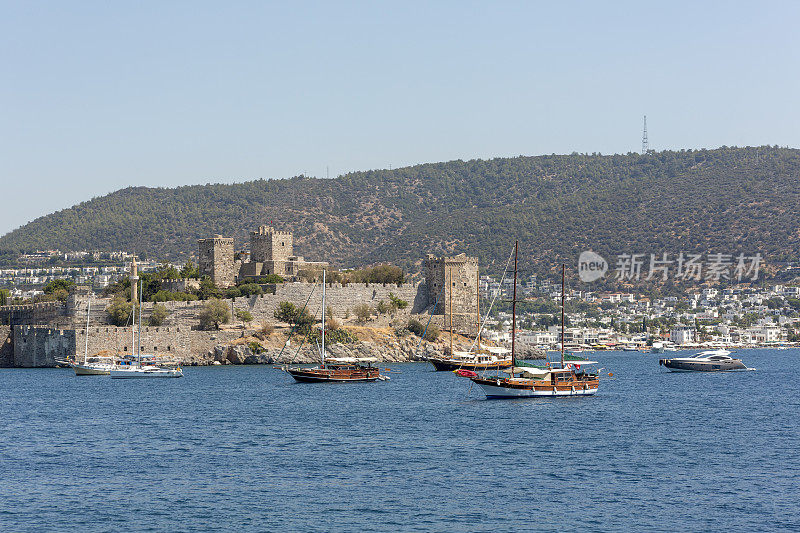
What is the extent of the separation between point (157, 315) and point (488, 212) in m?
76.3

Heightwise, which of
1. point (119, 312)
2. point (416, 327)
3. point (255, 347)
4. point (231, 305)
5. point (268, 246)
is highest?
point (268, 246)

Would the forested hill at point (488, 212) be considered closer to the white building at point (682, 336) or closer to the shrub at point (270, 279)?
the white building at point (682, 336)

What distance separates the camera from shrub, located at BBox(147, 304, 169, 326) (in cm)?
5341

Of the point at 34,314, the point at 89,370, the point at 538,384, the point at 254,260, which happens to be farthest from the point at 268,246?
the point at 538,384

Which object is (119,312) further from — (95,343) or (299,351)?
(299,351)

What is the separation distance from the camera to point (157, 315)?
53.5 metres

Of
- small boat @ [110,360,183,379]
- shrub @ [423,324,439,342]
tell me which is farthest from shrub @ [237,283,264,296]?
small boat @ [110,360,183,379]

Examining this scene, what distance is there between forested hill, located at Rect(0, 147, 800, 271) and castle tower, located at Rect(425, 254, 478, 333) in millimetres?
46782

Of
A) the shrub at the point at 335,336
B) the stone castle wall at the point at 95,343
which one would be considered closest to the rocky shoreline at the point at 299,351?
the shrub at the point at 335,336

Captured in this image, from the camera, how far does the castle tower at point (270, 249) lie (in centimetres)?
6209

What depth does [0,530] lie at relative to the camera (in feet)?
57.1

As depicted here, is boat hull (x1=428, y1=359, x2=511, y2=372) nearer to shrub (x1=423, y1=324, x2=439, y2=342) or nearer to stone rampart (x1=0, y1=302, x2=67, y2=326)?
shrub (x1=423, y1=324, x2=439, y2=342)

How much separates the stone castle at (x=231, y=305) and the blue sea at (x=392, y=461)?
11.4 m

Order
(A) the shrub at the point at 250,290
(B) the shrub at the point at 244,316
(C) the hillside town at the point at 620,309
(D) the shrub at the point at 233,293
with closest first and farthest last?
(B) the shrub at the point at 244,316, (A) the shrub at the point at 250,290, (D) the shrub at the point at 233,293, (C) the hillside town at the point at 620,309
